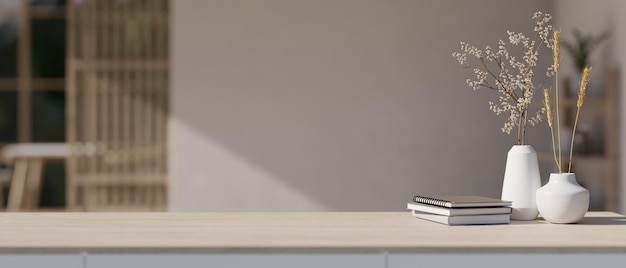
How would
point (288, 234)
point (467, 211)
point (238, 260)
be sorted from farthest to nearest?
point (467, 211) < point (288, 234) < point (238, 260)

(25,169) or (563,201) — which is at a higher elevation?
(563,201)

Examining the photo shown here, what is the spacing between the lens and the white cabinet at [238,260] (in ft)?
7.29

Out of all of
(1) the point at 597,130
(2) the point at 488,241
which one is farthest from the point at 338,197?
(2) the point at 488,241

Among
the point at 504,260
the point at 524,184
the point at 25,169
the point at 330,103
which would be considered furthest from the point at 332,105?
the point at 504,260

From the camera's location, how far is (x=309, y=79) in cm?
682

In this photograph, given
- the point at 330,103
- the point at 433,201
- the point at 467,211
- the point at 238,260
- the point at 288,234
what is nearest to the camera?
the point at 238,260

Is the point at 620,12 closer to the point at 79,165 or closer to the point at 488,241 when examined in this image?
the point at 488,241

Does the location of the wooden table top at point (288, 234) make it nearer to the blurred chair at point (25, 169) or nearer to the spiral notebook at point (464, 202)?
the spiral notebook at point (464, 202)

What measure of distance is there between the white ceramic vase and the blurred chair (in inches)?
270

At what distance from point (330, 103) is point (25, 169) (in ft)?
12.1

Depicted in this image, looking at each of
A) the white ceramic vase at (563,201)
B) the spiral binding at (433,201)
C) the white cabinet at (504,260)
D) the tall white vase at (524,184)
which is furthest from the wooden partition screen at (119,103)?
the white cabinet at (504,260)

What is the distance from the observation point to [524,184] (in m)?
2.80

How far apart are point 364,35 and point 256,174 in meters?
1.26

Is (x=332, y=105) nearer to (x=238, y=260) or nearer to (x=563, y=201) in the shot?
(x=563, y=201)
